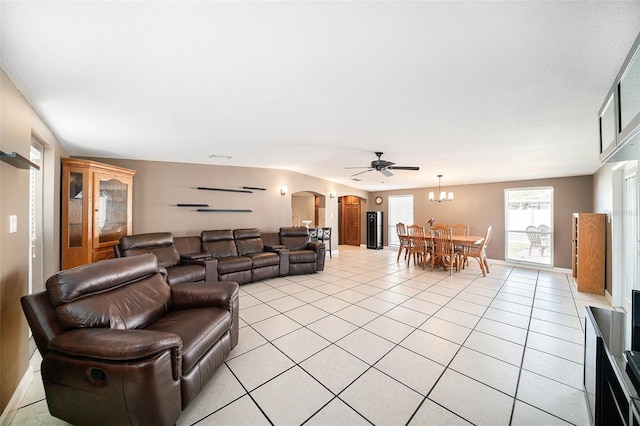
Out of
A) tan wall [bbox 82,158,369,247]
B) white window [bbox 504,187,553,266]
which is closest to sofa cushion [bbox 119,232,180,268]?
tan wall [bbox 82,158,369,247]

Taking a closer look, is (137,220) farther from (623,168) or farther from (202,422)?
(623,168)

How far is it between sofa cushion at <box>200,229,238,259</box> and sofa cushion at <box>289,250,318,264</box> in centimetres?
113

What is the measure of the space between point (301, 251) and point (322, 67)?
4.00 meters

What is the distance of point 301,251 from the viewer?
206 inches

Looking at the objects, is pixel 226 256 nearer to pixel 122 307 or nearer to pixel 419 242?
pixel 122 307

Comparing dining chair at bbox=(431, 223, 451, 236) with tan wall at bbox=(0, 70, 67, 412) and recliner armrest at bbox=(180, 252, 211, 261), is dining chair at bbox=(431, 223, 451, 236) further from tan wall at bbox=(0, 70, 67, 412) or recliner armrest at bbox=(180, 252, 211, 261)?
tan wall at bbox=(0, 70, 67, 412)

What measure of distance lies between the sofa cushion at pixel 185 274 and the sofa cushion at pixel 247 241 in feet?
3.73

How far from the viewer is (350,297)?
3.78 m

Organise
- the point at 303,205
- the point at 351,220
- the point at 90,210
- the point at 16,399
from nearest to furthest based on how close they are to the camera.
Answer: the point at 16,399
the point at 90,210
the point at 351,220
the point at 303,205

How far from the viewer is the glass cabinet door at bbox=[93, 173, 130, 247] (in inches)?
145

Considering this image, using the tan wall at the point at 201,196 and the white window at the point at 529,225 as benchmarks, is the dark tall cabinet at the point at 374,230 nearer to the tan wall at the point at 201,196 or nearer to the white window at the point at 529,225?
the tan wall at the point at 201,196

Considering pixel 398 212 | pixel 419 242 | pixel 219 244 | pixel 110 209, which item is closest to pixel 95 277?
pixel 110 209

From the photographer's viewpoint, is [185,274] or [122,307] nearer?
[122,307]

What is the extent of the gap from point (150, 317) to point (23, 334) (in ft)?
2.80
